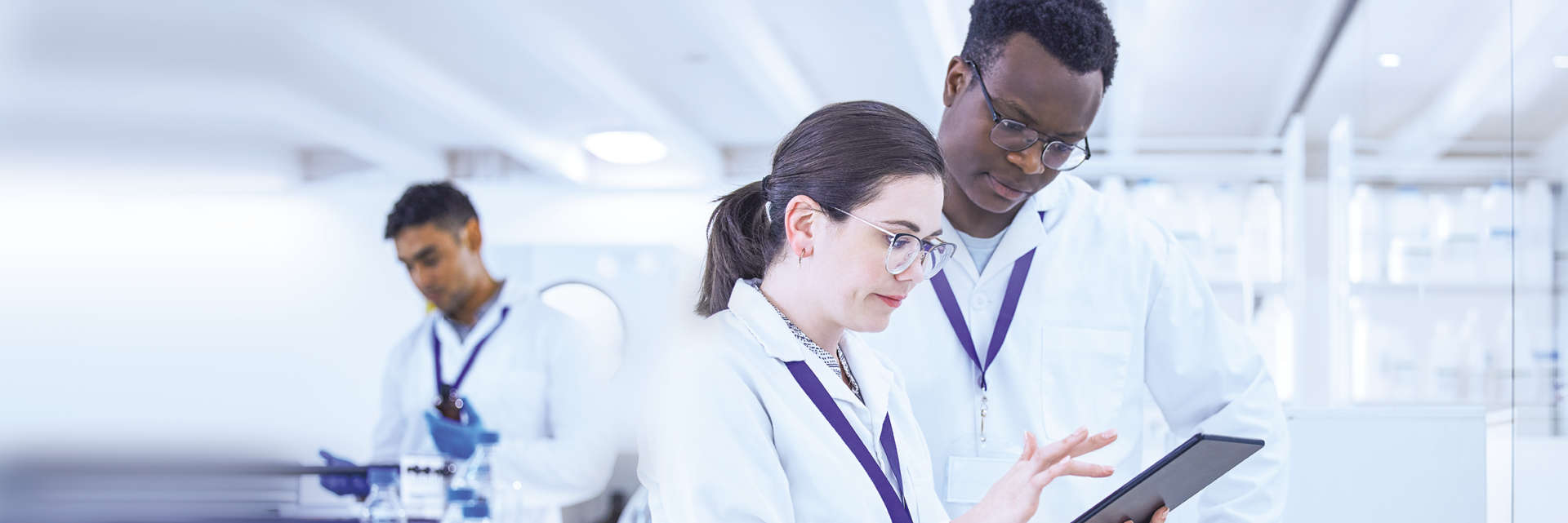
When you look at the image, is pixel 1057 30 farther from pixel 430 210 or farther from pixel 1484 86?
pixel 430 210

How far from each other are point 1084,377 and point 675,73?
3903 millimetres

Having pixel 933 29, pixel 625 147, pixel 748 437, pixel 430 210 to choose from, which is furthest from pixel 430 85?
pixel 748 437

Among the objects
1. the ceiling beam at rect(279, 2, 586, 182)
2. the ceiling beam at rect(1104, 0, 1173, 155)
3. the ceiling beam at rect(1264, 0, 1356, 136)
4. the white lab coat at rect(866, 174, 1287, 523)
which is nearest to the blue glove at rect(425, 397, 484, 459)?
the ceiling beam at rect(279, 2, 586, 182)

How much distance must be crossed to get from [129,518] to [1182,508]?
164 cm

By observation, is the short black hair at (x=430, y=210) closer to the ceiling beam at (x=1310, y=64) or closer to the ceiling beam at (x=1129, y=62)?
the ceiling beam at (x=1129, y=62)

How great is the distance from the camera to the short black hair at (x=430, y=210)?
11.3ft

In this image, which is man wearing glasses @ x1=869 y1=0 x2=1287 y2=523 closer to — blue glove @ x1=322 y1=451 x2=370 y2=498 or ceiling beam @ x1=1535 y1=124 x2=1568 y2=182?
ceiling beam @ x1=1535 y1=124 x2=1568 y2=182

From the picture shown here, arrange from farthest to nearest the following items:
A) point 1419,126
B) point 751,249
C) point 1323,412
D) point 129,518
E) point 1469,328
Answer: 1. point 1469,328
2. point 1419,126
3. point 1323,412
4. point 751,249
5. point 129,518

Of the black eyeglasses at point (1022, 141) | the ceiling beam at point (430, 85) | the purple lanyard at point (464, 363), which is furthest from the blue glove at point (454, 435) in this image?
the black eyeglasses at point (1022, 141)

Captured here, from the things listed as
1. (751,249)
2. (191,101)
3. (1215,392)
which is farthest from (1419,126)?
(191,101)

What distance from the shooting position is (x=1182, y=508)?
191cm

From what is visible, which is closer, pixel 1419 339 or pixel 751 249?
pixel 751 249

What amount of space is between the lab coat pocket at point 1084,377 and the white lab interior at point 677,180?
1.00 ft

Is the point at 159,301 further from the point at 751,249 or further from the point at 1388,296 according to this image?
the point at 1388,296
